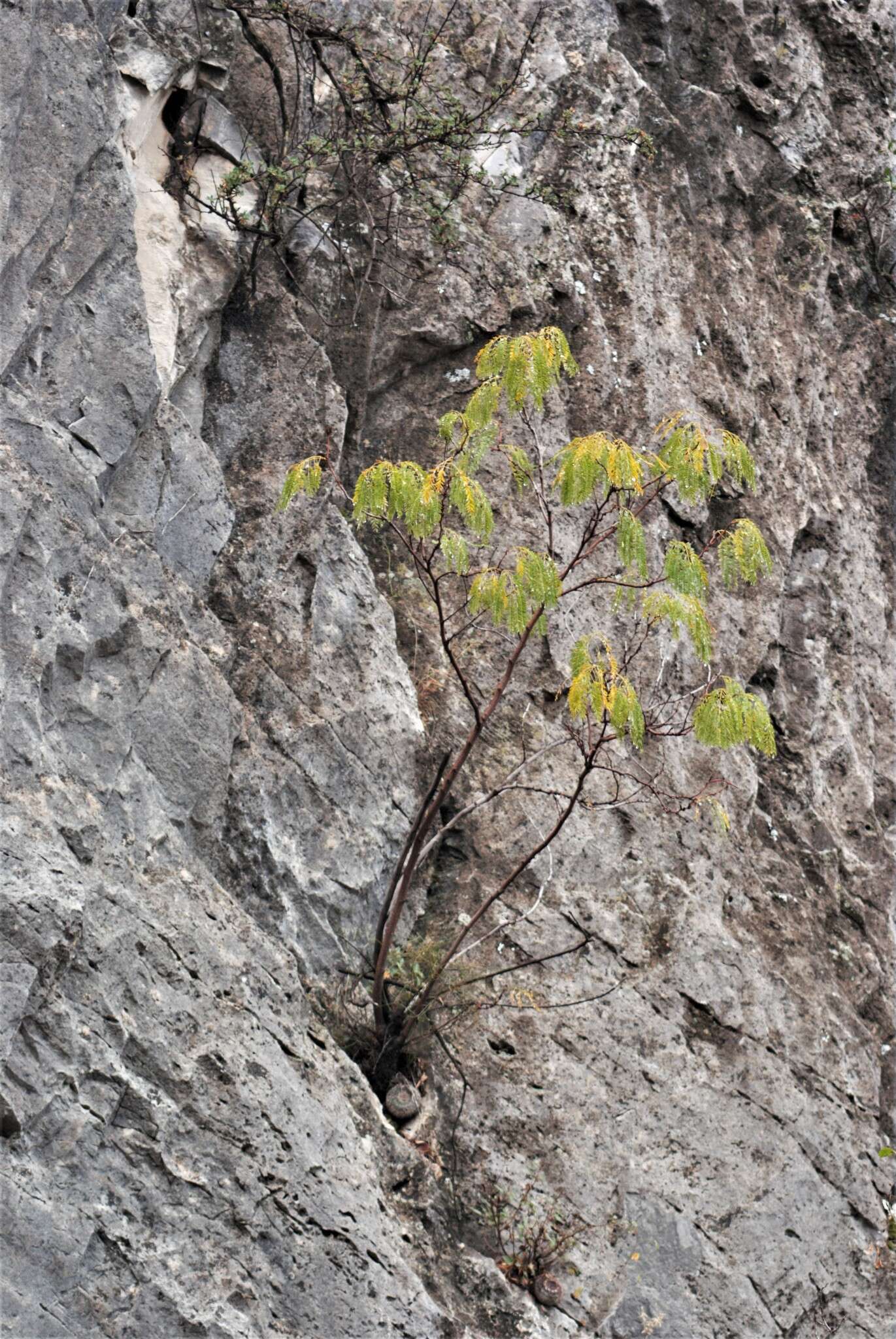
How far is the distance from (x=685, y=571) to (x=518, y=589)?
0.68 metres

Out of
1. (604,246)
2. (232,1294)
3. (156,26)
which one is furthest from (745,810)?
(156,26)

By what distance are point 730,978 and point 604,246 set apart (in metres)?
4.31

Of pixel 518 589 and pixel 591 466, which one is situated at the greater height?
pixel 591 466

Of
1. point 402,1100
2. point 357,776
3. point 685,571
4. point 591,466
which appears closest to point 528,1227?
point 402,1100

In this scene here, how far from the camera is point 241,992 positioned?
4750mm

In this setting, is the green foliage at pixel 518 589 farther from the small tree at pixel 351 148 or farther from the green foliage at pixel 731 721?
the small tree at pixel 351 148

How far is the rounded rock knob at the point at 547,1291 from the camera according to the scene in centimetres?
545

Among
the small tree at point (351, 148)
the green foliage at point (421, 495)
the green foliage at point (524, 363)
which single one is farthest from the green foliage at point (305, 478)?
the small tree at point (351, 148)

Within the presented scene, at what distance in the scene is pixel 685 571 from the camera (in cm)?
541

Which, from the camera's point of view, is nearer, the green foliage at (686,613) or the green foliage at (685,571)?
the green foliage at (686,613)

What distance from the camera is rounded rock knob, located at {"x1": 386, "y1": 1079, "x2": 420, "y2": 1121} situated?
5551mm

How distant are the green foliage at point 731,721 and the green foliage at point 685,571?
0.40 metres

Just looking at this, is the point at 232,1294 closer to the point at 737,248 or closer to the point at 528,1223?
the point at 528,1223

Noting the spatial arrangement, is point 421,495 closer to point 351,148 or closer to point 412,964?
point 412,964
